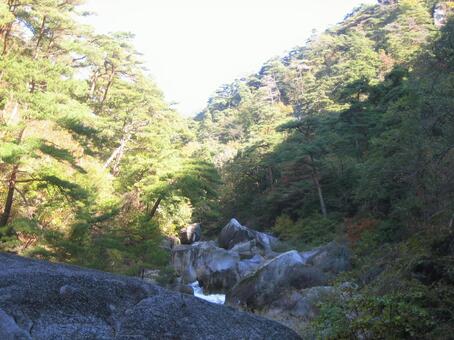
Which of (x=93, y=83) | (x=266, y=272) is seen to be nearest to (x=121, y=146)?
(x=93, y=83)

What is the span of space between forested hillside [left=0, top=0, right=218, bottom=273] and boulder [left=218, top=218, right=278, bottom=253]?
338 cm

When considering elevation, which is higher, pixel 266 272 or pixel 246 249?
pixel 266 272

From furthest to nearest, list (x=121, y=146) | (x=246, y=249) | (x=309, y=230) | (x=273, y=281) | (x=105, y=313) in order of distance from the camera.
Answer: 1. (x=121, y=146)
2. (x=309, y=230)
3. (x=246, y=249)
4. (x=273, y=281)
5. (x=105, y=313)

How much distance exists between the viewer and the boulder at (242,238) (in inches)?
873

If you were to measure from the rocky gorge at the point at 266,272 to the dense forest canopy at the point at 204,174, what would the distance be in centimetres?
132

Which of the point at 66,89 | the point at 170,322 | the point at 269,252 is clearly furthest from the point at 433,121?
the point at 269,252

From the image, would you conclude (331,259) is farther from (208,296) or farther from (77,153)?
(77,153)

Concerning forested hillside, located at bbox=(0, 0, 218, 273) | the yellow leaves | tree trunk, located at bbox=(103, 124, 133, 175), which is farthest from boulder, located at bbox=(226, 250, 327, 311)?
tree trunk, located at bbox=(103, 124, 133, 175)

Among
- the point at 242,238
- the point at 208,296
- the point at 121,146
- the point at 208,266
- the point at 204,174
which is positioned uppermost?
the point at 204,174

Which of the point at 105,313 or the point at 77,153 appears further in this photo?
the point at 77,153

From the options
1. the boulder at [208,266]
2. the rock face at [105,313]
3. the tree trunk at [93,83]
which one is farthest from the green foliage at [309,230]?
the rock face at [105,313]

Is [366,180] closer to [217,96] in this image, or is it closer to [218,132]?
[218,132]

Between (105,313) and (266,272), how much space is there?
28.9 feet

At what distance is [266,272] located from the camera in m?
A: 13.0
